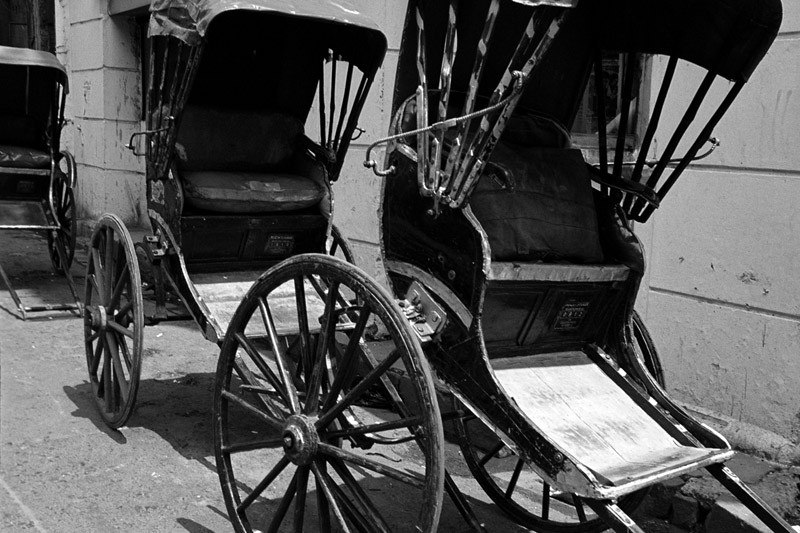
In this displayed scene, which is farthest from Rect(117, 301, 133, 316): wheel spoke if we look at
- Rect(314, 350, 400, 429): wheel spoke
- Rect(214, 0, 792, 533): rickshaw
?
Rect(314, 350, 400, 429): wheel spoke

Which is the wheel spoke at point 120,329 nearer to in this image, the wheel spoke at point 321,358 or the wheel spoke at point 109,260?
the wheel spoke at point 109,260

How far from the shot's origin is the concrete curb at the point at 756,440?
415 centimetres

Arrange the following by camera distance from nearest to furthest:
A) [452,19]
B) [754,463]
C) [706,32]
Answer: [452,19] → [706,32] → [754,463]

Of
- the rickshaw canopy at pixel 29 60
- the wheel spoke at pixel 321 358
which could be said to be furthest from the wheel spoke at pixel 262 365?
the rickshaw canopy at pixel 29 60

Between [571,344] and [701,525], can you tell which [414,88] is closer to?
→ [571,344]

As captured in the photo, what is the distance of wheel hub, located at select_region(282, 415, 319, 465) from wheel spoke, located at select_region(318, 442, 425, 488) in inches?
1.3

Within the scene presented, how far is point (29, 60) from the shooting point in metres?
7.36

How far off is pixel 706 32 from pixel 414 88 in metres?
1.12

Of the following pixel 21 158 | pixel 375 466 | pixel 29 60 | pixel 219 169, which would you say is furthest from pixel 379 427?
pixel 29 60

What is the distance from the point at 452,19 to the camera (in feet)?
9.50

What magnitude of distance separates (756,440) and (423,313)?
2.20 metres

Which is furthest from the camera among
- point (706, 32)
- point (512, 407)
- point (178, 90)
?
point (178, 90)

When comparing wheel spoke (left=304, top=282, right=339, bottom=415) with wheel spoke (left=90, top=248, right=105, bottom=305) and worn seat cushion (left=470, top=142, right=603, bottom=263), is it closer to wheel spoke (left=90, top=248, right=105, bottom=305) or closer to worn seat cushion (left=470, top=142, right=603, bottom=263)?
worn seat cushion (left=470, top=142, right=603, bottom=263)

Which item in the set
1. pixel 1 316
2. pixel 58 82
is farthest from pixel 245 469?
pixel 58 82
